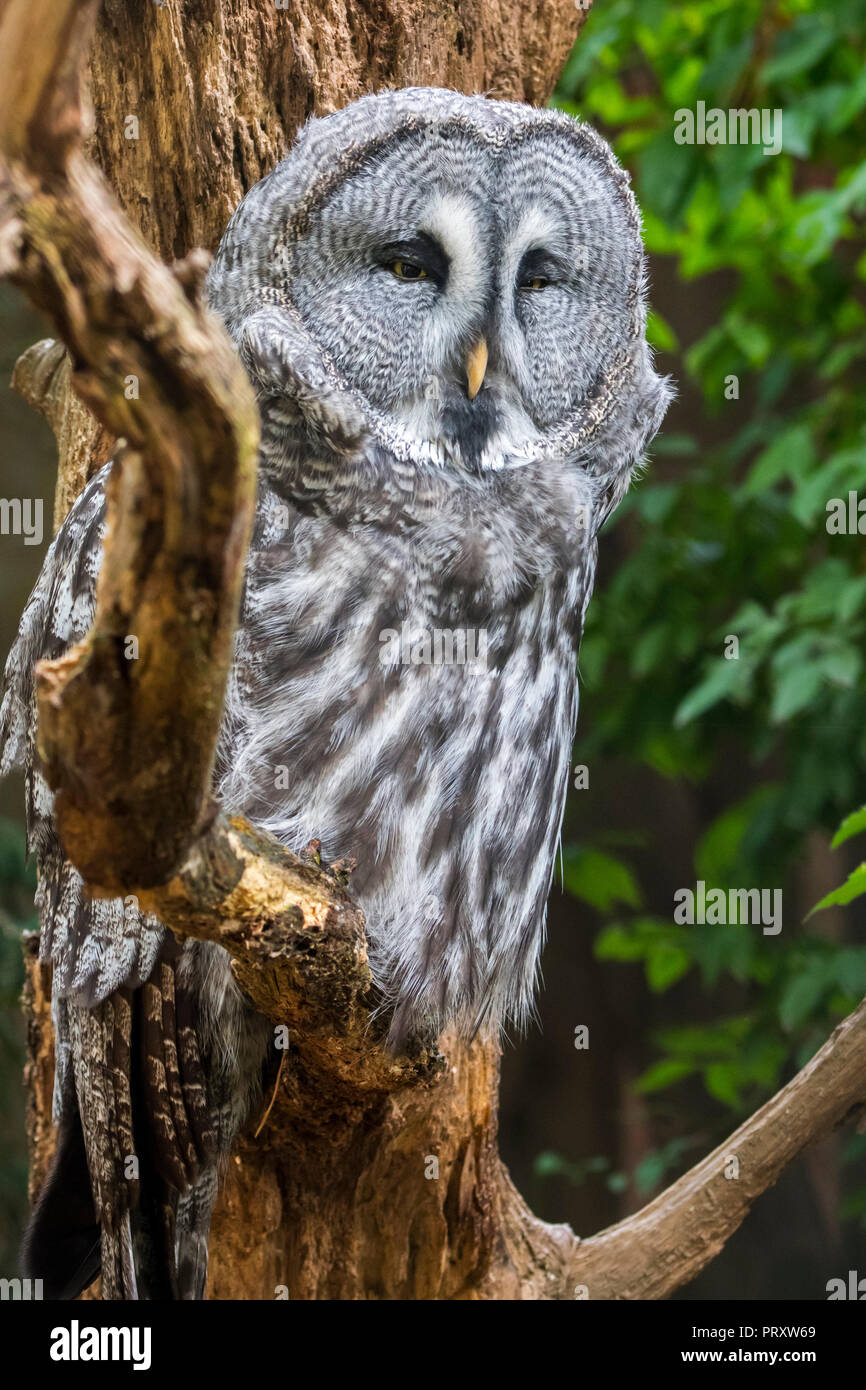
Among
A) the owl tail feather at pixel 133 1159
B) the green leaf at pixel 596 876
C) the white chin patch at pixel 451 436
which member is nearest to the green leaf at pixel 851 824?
the white chin patch at pixel 451 436

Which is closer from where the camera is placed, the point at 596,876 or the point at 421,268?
the point at 421,268

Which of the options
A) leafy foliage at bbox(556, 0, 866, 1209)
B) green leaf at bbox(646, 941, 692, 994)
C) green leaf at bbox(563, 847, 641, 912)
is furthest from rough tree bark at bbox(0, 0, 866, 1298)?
green leaf at bbox(563, 847, 641, 912)

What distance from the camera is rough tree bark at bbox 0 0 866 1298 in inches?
31.5

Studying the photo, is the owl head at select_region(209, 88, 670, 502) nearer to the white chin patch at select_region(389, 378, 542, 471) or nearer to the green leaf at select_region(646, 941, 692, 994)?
the white chin patch at select_region(389, 378, 542, 471)

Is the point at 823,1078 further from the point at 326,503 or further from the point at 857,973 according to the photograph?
the point at 326,503

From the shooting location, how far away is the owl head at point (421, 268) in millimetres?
1597

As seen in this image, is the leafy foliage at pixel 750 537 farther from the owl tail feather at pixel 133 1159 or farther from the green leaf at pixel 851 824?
the owl tail feather at pixel 133 1159

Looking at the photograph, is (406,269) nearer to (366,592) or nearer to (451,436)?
(451,436)

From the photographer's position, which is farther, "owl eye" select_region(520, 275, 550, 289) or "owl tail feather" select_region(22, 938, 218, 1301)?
"owl eye" select_region(520, 275, 550, 289)

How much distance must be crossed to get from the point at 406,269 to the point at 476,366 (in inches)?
6.2

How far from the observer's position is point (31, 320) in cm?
308

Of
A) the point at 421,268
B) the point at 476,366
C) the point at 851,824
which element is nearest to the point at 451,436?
the point at 476,366

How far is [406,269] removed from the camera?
5.39 ft
